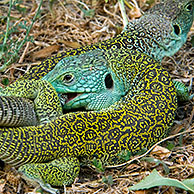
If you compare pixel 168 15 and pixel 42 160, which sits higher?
pixel 168 15

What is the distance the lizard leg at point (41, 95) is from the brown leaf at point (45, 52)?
1.57m

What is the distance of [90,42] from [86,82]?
1787 mm

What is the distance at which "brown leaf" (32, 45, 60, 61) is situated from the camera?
6539 millimetres

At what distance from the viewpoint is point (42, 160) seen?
4281mm

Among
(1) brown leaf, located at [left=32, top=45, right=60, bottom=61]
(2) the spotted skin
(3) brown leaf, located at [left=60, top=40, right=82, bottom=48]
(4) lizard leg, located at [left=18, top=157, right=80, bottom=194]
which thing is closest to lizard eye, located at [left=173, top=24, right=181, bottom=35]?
(2) the spotted skin

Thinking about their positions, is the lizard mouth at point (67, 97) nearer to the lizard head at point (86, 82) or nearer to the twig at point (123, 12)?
the lizard head at point (86, 82)

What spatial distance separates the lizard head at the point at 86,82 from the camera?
5.22m

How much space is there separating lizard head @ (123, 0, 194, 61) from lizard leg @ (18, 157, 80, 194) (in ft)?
8.41

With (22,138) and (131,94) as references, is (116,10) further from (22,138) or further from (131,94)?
(22,138)

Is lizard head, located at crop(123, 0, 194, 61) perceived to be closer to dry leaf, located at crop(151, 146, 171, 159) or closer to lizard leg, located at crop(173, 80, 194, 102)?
lizard leg, located at crop(173, 80, 194, 102)

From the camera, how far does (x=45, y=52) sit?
21.7 ft

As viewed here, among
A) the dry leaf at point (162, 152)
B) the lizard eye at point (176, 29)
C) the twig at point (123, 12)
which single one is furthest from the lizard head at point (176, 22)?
the dry leaf at point (162, 152)

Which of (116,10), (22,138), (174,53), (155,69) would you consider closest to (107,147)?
(22,138)

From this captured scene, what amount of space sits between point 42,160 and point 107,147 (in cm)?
77
